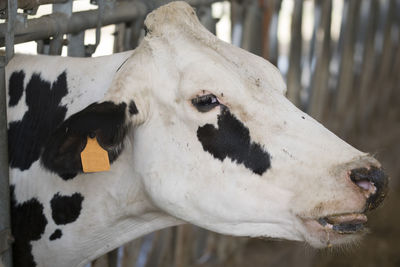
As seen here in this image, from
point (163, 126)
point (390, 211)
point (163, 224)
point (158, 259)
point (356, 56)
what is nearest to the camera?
point (163, 126)

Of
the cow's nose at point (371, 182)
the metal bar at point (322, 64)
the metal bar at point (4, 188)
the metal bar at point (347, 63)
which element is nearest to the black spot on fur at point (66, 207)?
the metal bar at point (4, 188)

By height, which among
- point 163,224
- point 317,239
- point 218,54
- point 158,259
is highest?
point 218,54

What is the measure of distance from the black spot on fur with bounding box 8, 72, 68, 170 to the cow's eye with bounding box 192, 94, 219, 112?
527 mm

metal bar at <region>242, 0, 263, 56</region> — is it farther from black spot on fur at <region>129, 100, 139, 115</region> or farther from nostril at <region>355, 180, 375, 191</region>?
nostril at <region>355, 180, 375, 191</region>

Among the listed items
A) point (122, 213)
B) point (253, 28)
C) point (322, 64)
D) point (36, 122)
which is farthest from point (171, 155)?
point (322, 64)

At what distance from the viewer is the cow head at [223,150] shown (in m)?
2.25

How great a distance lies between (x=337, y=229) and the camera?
228 centimetres

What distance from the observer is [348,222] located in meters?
2.27

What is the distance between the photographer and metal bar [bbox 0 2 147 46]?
8.56 ft

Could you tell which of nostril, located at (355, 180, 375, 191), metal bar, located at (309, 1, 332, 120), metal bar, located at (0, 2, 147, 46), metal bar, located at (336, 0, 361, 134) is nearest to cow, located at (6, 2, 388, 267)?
nostril, located at (355, 180, 375, 191)

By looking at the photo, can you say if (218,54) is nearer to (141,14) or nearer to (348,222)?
(348,222)

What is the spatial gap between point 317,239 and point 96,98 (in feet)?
3.01

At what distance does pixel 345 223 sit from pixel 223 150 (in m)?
0.46

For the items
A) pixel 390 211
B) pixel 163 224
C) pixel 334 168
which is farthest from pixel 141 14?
pixel 390 211
